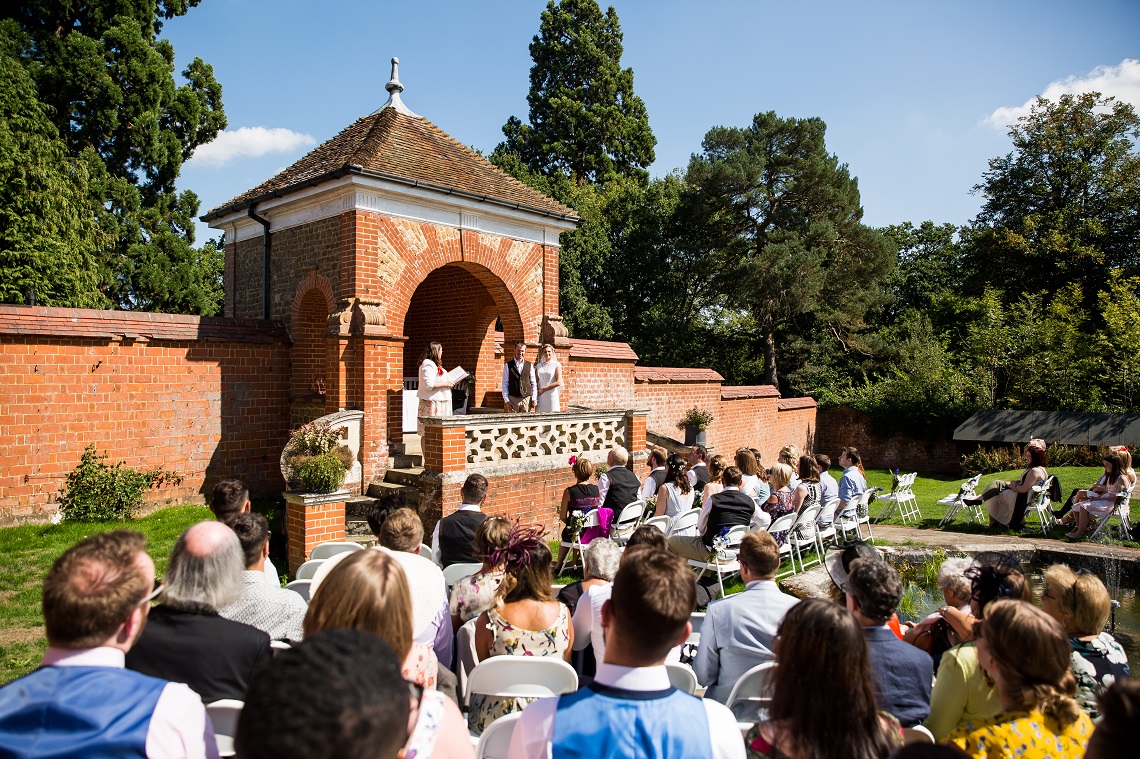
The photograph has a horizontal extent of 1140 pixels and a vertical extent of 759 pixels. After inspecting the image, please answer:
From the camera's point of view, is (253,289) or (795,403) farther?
(795,403)

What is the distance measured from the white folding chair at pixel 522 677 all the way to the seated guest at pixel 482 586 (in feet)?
2.90

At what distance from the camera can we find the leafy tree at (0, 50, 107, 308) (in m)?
12.6

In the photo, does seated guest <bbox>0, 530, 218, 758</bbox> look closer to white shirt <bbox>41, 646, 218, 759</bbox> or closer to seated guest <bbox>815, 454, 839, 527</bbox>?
white shirt <bbox>41, 646, 218, 759</bbox>

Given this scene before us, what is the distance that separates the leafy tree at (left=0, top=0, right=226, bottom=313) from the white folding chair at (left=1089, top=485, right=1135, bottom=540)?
74.5ft

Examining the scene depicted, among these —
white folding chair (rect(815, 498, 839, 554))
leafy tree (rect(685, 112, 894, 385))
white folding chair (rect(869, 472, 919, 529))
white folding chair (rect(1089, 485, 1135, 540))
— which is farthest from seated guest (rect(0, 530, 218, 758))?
leafy tree (rect(685, 112, 894, 385))

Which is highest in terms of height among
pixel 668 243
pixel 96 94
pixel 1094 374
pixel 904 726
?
pixel 96 94

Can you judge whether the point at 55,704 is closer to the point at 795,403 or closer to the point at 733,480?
the point at 733,480

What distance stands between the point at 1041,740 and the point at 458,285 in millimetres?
13142

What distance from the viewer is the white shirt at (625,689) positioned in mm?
2098

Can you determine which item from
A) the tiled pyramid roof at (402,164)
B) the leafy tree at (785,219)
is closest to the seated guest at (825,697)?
the tiled pyramid roof at (402,164)

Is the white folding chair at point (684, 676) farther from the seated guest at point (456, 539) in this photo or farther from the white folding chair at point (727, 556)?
the white folding chair at point (727, 556)

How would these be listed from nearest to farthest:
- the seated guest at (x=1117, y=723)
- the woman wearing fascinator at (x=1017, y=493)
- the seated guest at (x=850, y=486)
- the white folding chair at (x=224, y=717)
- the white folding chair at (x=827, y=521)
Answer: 1. the seated guest at (x=1117, y=723)
2. the white folding chair at (x=224, y=717)
3. the white folding chair at (x=827, y=521)
4. the seated guest at (x=850, y=486)
5. the woman wearing fascinator at (x=1017, y=493)

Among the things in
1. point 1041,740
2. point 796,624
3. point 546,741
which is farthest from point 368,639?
point 1041,740

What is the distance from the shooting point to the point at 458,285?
14.4 metres
